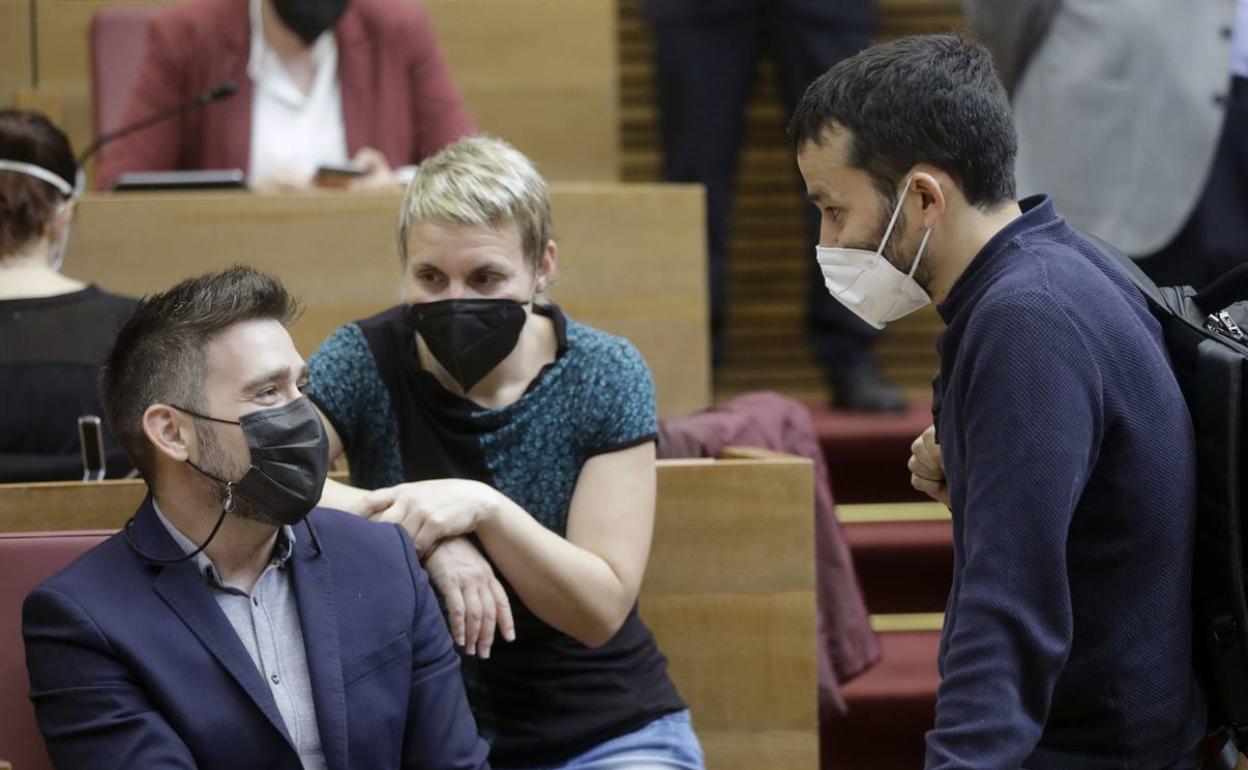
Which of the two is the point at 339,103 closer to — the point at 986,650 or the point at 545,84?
the point at 545,84

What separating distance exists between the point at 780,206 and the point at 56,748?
2.99m

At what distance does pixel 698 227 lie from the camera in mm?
3174

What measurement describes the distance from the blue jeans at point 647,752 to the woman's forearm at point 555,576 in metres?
0.13

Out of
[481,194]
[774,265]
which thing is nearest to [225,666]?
[481,194]

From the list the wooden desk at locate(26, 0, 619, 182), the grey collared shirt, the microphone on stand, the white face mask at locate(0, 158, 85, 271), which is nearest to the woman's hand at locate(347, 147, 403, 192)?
the microphone on stand

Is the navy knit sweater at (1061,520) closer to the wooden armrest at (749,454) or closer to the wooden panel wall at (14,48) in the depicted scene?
the wooden armrest at (749,454)

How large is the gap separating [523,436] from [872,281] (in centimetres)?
63

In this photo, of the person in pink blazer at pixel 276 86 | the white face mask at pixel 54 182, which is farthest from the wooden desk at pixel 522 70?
the white face mask at pixel 54 182

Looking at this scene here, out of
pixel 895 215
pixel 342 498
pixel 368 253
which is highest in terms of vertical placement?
pixel 895 215

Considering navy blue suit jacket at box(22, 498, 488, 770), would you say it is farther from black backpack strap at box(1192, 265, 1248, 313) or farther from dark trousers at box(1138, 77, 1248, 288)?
dark trousers at box(1138, 77, 1248, 288)

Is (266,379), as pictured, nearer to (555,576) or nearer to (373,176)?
(555,576)

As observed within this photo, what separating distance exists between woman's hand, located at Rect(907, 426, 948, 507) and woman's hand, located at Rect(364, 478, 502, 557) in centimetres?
48

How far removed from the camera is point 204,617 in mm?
1694

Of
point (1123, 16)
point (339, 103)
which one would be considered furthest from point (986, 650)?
point (339, 103)
